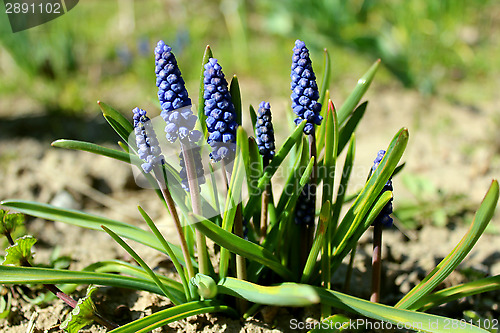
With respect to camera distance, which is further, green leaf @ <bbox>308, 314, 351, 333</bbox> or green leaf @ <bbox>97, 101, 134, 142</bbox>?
green leaf @ <bbox>308, 314, 351, 333</bbox>

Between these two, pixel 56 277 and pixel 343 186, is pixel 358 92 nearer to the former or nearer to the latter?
pixel 343 186

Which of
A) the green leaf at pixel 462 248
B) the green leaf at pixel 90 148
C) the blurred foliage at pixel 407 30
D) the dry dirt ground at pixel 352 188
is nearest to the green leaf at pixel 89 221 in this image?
the dry dirt ground at pixel 352 188

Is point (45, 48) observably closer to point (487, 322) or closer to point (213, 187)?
point (213, 187)

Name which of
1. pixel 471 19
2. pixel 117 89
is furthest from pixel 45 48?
pixel 471 19

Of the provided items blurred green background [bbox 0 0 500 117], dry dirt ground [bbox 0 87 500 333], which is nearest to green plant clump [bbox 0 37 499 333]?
dry dirt ground [bbox 0 87 500 333]

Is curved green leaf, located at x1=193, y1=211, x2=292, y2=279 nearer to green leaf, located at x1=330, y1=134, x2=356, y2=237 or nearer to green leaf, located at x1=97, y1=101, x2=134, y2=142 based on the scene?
green leaf, located at x1=330, y1=134, x2=356, y2=237

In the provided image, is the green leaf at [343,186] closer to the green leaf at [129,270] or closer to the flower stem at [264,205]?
the flower stem at [264,205]
